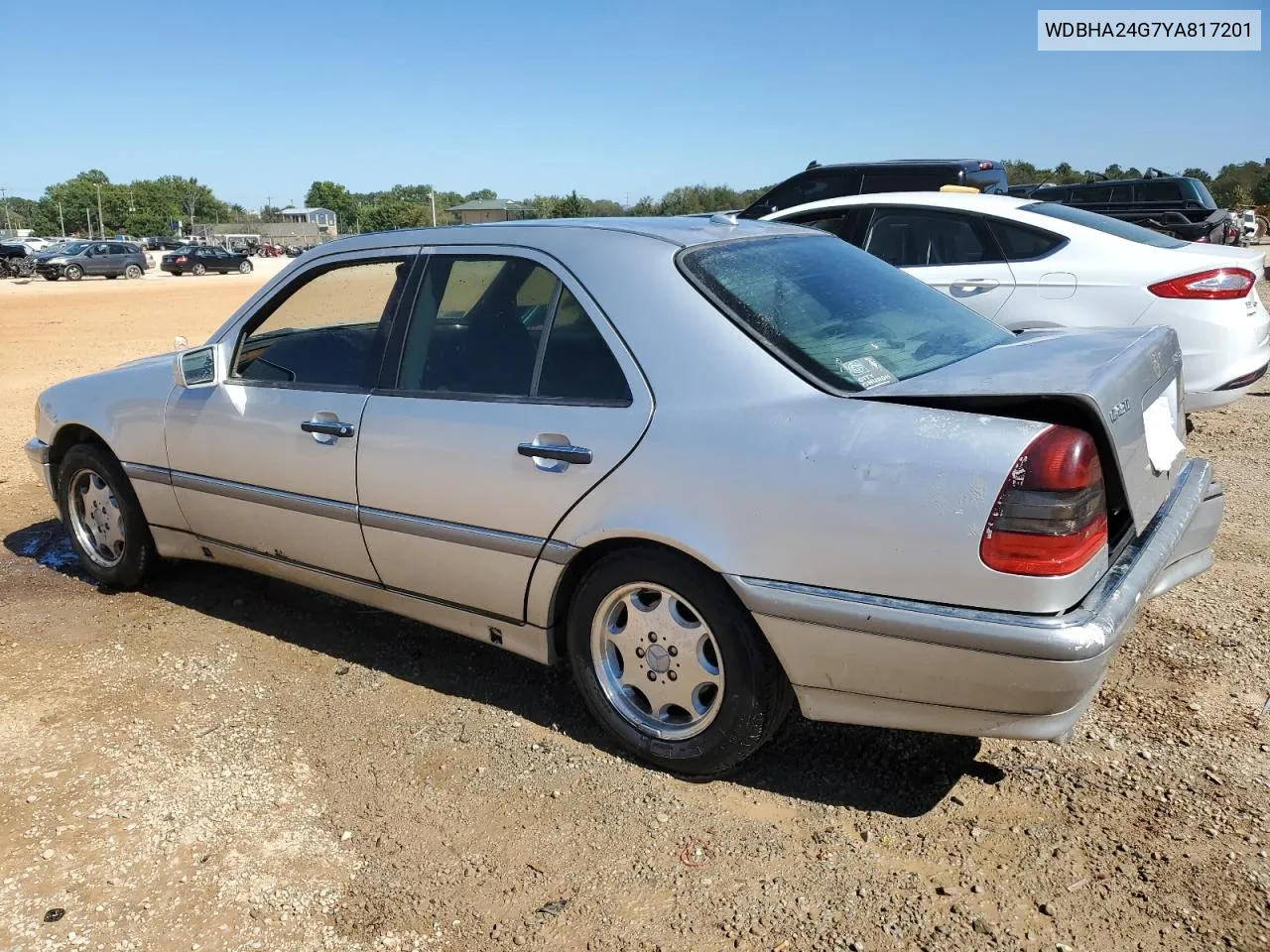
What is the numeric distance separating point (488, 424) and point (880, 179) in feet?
30.3

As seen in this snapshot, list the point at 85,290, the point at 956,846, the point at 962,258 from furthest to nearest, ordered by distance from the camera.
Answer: the point at 85,290
the point at 962,258
the point at 956,846

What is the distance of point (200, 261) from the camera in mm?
45781

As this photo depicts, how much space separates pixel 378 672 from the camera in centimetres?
391

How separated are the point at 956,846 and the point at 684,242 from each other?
6.32 ft

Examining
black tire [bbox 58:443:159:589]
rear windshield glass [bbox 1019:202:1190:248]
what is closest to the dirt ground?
black tire [bbox 58:443:159:589]

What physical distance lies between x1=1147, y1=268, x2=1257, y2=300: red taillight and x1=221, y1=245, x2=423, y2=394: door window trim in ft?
15.0

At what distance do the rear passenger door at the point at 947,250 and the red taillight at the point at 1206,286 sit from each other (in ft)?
2.89

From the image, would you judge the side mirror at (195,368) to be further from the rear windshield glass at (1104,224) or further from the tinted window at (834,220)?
the rear windshield glass at (1104,224)

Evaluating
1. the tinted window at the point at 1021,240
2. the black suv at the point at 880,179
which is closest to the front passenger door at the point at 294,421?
the tinted window at the point at 1021,240

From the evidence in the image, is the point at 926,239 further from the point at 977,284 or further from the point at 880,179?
the point at 880,179

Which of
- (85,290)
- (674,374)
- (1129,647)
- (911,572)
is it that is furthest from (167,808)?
(85,290)

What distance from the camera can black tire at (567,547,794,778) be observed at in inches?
111

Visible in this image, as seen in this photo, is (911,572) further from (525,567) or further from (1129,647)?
(1129,647)

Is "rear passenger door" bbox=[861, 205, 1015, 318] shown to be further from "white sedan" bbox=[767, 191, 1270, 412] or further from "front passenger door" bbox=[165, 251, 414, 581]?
"front passenger door" bbox=[165, 251, 414, 581]
